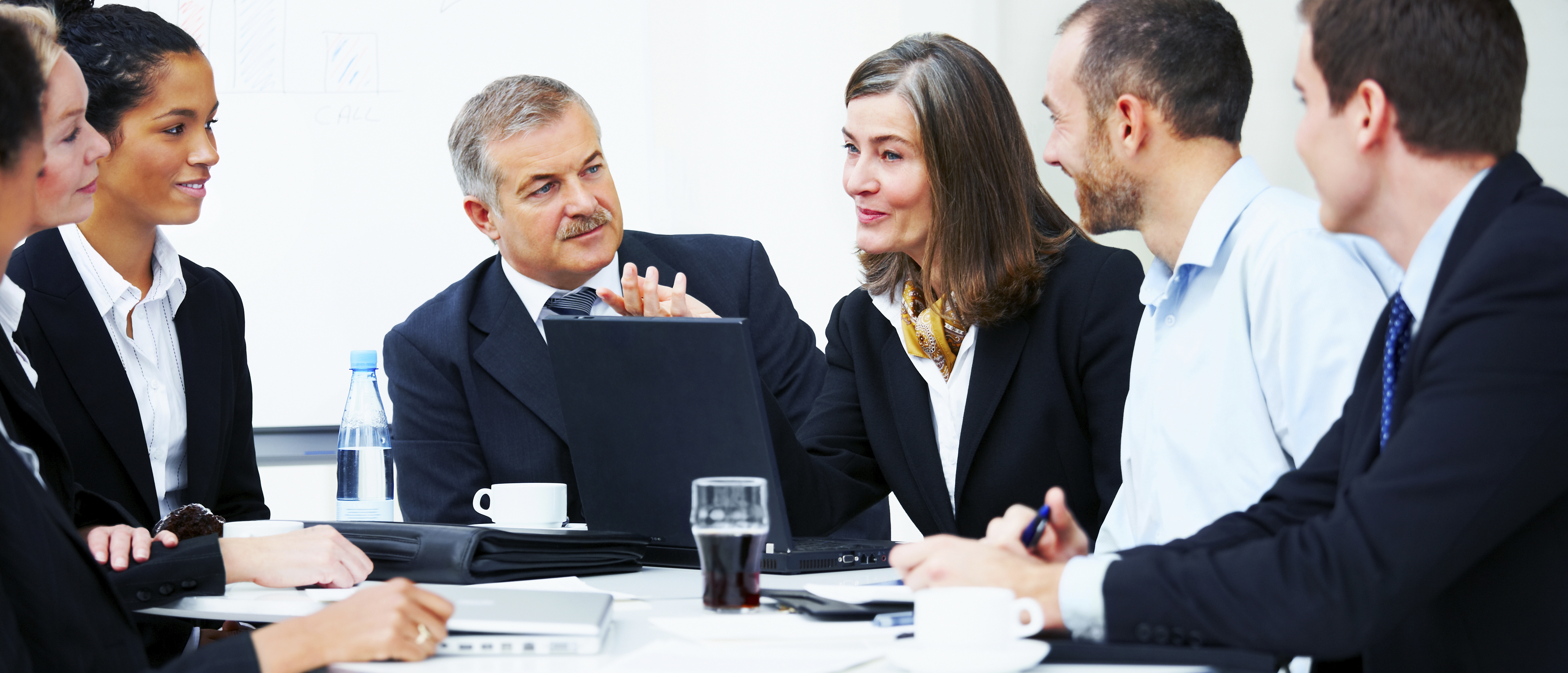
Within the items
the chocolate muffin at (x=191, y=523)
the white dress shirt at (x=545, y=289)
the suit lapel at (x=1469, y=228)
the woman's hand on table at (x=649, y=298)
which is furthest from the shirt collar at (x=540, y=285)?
the suit lapel at (x=1469, y=228)

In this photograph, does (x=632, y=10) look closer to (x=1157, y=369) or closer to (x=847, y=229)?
(x=847, y=229)

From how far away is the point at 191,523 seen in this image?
163cm

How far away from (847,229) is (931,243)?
114cm

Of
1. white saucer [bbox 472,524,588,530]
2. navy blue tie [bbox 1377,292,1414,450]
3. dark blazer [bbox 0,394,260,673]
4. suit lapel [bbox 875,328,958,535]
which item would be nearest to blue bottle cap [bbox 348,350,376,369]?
white saucer [bbox 472,524,588,530]

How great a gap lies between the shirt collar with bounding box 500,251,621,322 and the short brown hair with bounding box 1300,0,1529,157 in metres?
1.59

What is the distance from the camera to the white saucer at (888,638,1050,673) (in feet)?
3.00

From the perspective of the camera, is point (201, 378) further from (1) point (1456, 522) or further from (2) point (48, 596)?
(1) point (1456, 522)

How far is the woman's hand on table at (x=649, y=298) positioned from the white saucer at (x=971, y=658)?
892mm

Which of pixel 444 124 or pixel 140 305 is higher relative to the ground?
pixel 444 124

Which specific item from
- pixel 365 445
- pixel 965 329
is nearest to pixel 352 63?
pixel 365 445

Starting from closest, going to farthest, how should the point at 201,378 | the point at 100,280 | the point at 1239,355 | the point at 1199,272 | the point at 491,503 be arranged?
the point at 1239,355 → the point at 1199,272 → the point at 491,503 → the point at 100,280 → the point at 201,378

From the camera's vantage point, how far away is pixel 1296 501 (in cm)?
127

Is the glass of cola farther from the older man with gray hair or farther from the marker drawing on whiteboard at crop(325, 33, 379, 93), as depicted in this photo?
the marker drawing on whiteboard at crop(325, 33, 379, 93)

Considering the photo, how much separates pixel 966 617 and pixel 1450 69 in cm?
65
